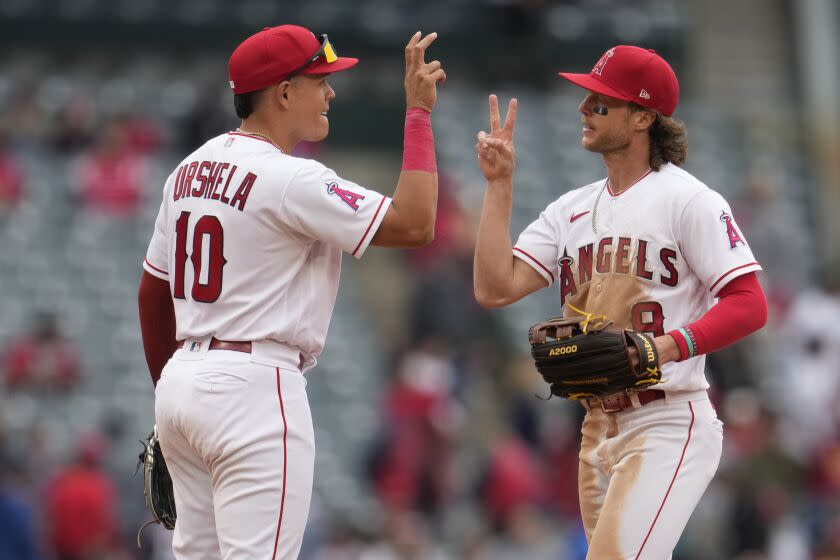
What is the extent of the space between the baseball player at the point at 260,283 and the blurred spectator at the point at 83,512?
5.61 meters

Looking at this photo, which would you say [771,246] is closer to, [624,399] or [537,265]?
[537,265]

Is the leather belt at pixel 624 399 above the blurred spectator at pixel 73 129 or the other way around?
the other way around

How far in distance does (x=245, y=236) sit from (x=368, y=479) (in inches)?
271

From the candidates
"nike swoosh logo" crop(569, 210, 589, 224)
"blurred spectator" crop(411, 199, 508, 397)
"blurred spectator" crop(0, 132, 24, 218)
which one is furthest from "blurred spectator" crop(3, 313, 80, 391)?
"nike swoosh logo" crop(569, 210, 589, 224)

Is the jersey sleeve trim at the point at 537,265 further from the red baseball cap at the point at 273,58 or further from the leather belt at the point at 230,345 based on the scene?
the leather belt at the point at 230,345

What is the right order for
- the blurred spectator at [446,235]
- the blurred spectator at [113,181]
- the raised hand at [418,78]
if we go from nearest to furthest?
the raised hand at [418,78], the blurred spectator at [446,235], the blurred spectator at [113,181]

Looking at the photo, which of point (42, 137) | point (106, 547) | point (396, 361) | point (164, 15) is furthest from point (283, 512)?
point (164, 15)

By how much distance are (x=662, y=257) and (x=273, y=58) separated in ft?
4.77

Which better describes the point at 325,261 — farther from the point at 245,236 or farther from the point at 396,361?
the point at 396,361

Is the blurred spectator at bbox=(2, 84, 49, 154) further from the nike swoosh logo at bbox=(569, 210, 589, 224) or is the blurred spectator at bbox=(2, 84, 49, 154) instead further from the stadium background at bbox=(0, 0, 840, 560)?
the nike swoosh logo at bbox=(569, 210, 589, 224)

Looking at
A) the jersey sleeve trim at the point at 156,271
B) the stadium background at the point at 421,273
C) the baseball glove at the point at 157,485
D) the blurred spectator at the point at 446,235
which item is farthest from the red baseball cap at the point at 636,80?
the blurred spectator at the point at 446,235

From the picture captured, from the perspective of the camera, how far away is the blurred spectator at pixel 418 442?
11109mm

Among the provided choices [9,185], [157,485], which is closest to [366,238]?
[157,485]

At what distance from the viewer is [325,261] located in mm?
4938
